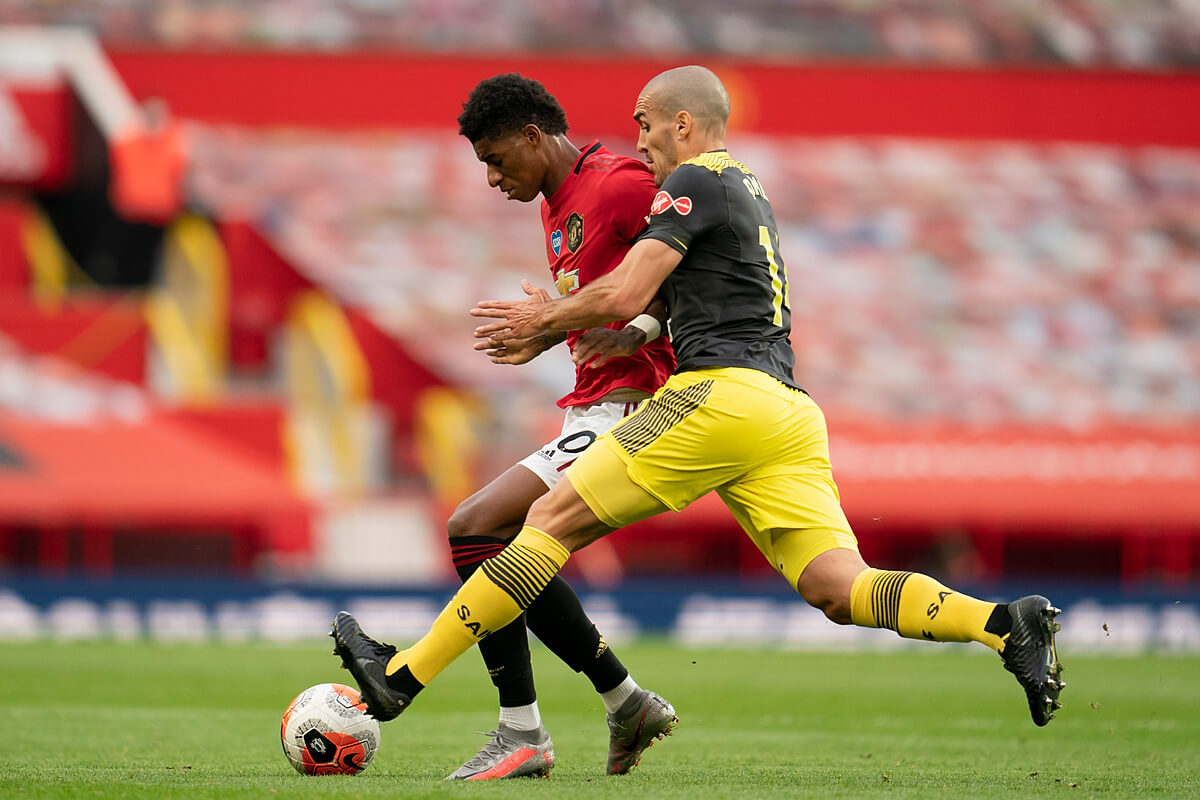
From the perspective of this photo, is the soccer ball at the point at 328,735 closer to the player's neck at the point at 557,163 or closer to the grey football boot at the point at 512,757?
the grey football boot at the point at 512,757

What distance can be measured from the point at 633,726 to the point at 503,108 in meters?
2.36

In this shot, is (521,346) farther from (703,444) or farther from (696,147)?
(696,147)

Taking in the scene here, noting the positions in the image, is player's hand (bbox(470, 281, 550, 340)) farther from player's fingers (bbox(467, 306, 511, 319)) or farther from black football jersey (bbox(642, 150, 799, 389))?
black football jersey (bbox(642, 150, 799, 389))

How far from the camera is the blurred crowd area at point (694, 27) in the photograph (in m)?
27.5

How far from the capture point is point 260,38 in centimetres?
2753

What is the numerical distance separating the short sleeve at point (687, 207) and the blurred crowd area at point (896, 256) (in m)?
14.7

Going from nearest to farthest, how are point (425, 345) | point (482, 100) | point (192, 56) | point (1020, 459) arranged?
1. point (482, 100)
2. point (1020, 459)
3. point (425, 345)
4. point (192, 56)

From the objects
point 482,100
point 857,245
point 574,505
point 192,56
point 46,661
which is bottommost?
point 46,661

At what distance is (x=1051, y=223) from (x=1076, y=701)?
1538 centimetres

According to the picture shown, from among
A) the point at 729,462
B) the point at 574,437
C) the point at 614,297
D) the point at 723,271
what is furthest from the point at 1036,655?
the point at 574,437

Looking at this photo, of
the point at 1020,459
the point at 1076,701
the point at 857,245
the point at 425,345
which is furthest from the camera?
the point at 857,245

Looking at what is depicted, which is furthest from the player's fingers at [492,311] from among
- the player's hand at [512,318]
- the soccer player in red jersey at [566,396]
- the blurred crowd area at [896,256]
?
the blurred crowd area at [896,256]

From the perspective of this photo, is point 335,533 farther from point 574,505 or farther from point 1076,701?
point 574,505

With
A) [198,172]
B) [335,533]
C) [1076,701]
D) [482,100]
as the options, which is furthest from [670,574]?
[482,100]
